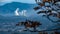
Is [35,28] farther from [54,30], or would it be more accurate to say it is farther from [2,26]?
[2,26]

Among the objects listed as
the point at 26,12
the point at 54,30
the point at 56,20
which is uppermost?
the point at 26,12

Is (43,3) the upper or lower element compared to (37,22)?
upper

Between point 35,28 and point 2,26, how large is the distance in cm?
35

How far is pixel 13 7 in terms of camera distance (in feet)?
4.99

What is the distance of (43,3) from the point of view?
1541mm

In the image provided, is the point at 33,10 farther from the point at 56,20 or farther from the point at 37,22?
the point at 56,20

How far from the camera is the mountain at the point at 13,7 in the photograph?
151cm

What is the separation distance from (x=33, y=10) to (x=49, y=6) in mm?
183

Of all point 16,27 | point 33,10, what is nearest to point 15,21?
point 16,27

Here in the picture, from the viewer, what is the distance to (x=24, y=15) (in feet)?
4.98

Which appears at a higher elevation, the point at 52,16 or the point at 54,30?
the point at 52,16

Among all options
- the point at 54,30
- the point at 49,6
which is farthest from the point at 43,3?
the point at 54,30

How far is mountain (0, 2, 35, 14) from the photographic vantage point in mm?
1514

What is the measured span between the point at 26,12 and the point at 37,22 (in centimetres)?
16
